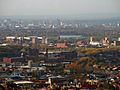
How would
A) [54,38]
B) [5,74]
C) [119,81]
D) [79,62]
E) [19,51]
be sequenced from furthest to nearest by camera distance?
[54,38] < [19,51] < [79,62] < [5,74] < [119,81]

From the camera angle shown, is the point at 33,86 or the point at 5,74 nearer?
the point at 33,86

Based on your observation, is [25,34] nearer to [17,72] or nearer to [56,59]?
[56,59]

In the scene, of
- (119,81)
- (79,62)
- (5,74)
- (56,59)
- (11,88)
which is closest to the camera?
(11,88)

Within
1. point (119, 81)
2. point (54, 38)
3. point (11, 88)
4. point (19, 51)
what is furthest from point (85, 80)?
point (54, 38)

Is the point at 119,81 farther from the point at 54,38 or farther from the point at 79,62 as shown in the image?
the point at 54,38

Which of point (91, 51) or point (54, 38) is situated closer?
point (91, 51)

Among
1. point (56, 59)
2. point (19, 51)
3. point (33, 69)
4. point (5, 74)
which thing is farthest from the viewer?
point (19, 51)

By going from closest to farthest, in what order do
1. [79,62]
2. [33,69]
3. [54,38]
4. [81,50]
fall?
[33,69], [79,62], [81,50], [54,38]

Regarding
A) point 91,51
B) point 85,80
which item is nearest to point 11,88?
point 85,80
